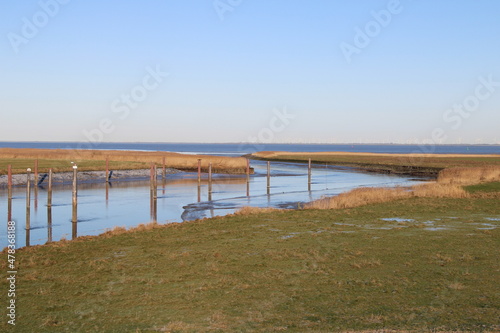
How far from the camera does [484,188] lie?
3356 centimetres

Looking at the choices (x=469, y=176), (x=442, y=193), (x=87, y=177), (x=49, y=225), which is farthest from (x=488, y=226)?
(x=87, y=177)

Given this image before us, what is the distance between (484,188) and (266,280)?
26.7 m

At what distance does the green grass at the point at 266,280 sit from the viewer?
8430 mm

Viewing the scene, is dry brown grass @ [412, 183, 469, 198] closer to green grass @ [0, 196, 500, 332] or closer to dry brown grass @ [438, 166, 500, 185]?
dry brown grass @ [438, 166, 500, 185]

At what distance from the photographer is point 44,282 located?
1110 cm

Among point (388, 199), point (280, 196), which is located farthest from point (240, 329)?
point (280, 196)

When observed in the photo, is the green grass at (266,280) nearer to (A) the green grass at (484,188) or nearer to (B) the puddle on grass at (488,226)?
(B) the puddle on grass at (488,226)

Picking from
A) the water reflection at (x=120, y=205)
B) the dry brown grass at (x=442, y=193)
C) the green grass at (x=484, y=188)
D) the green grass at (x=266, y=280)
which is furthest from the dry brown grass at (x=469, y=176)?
the green grass at (x=266, y=280)

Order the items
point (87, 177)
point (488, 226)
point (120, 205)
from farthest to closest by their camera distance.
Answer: point (87, 177), point (120, 205), point (488, 226)

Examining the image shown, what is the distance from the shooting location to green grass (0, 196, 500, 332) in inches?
332

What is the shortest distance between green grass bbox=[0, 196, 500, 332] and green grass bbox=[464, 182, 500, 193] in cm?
1501

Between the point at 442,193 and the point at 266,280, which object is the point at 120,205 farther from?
the point at 266,280

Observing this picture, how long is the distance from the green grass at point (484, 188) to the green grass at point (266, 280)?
591 inches

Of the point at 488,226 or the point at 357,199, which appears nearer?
the point at 488,226
